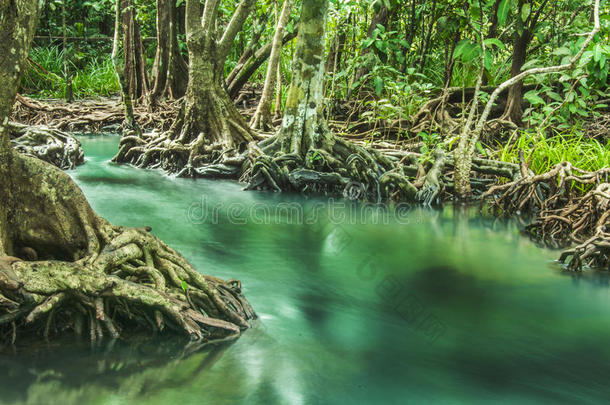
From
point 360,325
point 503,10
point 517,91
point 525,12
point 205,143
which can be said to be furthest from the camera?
point 517,91

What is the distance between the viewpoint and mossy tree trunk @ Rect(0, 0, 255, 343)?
3301 millimetres

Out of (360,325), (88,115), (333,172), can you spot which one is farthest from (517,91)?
(88,115)

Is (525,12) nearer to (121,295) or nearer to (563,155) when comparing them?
(563,155)

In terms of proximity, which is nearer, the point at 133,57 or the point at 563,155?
the point at 563,155

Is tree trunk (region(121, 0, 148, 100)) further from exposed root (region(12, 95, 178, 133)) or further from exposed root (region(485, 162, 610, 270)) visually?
exposed root (region(485, 162, 610, 270))

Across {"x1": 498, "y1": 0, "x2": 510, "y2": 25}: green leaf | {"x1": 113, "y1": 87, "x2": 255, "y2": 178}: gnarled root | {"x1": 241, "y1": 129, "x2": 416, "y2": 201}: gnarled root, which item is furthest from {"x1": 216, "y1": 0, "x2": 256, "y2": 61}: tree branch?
{"x1": 498, "y1": 0, "x2": 510, "y2": 25}: green leaf

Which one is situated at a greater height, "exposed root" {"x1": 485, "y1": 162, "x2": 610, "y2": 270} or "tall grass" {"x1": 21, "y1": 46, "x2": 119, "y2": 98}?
"tall grass" {"x1": 21, "y1": 46, "x2": 119, "y2": 98}

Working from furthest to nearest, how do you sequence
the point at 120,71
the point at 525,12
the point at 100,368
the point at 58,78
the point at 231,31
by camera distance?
the point at 58,78 < the point at 120,71 < the point at 231,31 < the point at 525,12 < the point at 100,368

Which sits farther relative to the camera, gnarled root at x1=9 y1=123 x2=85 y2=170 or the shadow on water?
gnarled root at x1=9 y1=123 x2=85 y2=170

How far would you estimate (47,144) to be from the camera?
33.7 feet

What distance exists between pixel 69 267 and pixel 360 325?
2.02 m

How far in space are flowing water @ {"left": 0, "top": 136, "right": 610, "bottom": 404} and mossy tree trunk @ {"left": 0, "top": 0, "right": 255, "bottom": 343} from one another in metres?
0.19

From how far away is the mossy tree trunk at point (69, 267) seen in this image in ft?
10.8

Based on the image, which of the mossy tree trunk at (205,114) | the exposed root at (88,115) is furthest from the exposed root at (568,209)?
the exposed root at (88,115)
